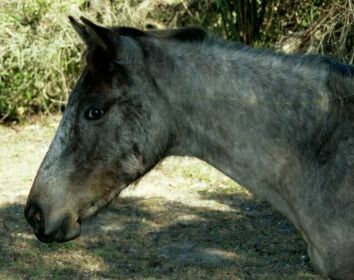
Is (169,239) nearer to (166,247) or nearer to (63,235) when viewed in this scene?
(166,247)

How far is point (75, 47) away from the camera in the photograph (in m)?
10.4

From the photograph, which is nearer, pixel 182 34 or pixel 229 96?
pixel 229 96

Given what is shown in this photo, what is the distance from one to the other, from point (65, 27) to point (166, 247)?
5171 millimetres

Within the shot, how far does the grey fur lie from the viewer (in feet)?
10.8

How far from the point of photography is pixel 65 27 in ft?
33.5

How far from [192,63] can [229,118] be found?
1.03 feet

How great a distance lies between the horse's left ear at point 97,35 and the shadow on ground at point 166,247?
→ 2226 mm

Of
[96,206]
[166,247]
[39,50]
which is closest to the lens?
[96,206]

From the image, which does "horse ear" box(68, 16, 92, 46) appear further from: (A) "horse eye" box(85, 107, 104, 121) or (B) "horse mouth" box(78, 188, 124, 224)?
(B) "horse mouth" box(78, 188, 124, 224)

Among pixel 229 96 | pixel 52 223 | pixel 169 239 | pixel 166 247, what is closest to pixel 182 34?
pixel 229 96

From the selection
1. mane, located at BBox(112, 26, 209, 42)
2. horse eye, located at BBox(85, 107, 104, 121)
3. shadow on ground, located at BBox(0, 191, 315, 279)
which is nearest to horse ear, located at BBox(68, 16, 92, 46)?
mane, located at BBox(112, 26, 209, 42)

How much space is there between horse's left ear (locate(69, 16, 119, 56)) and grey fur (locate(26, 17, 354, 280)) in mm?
29

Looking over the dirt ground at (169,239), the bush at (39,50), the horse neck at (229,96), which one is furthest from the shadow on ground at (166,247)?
the bush at (39,50)

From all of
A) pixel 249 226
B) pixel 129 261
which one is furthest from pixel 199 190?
pixel 129 261
